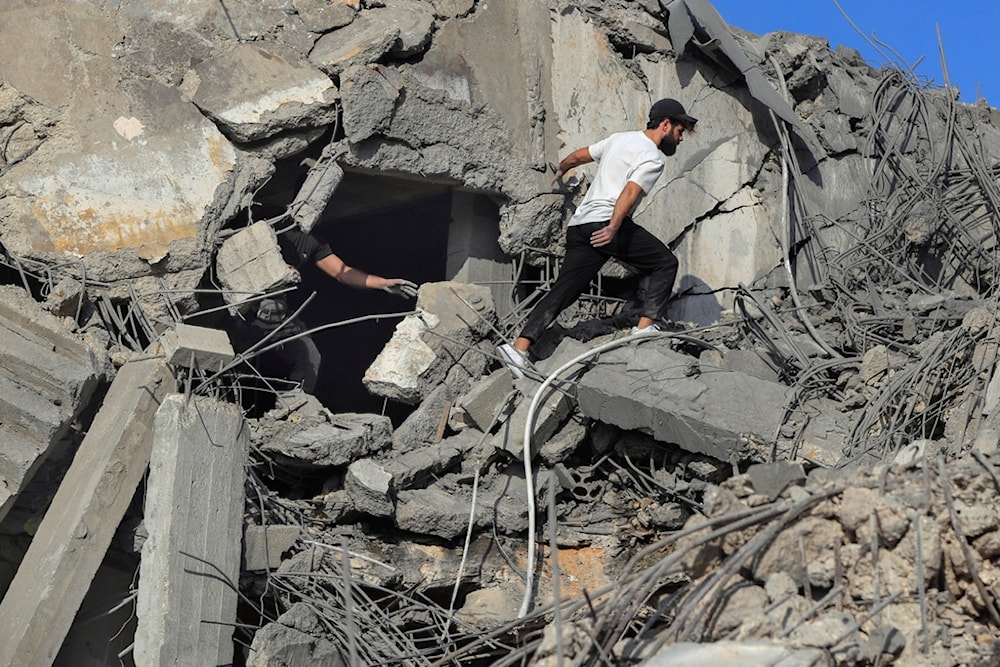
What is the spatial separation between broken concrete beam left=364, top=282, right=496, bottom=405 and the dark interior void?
52.6 inches

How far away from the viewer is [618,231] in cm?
661

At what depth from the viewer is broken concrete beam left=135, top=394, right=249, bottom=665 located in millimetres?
4844

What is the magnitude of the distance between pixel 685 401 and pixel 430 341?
1.46 metres

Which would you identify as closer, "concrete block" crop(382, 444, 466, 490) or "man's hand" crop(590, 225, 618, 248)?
"concrete block" crop(382, 444, 466, 490)

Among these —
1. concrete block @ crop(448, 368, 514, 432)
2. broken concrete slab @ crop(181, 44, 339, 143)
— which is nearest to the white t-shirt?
concrete block @ crop(448, 368, 514, 432)

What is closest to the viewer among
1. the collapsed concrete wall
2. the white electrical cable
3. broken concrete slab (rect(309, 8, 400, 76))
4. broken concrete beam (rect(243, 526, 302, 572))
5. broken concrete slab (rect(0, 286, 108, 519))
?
broken concrete slab (rect(0, 286, 108, 519))

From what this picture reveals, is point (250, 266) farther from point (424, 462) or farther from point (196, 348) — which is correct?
point (424, 462)

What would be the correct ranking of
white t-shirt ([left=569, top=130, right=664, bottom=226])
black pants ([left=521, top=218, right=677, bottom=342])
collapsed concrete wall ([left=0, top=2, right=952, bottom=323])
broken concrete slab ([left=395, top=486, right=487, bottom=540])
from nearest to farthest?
collapsed concrete wall ([left=0, top=2, right=952, bottom=323]), broken concrete slab ([left=395, top=486, right=487, bottom=540]), white t-shirt ([left=569, top=130, right=664, bottom=226]), black pants ([left=521, top=218, right=677, bottom=342])

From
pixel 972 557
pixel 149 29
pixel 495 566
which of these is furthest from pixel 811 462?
pixel 149 29

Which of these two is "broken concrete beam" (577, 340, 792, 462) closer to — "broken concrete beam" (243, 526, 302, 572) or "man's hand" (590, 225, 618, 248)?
"man's hand" (590, 225, 618, 248)

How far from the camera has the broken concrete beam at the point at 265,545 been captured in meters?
5.38

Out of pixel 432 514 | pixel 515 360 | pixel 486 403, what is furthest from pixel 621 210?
pixel 432 514

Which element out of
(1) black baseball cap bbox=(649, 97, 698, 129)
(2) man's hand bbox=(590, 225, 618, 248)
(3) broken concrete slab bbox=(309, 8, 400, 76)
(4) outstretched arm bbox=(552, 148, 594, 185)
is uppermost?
(1) black baseball cap bbox=(649, 97, 698, 129)

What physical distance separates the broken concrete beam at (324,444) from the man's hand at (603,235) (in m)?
1.53
